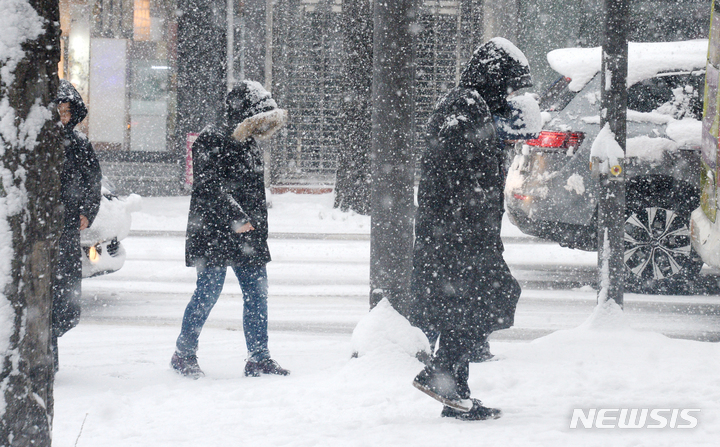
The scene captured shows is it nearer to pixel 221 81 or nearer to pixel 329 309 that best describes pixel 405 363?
pixel 329 309

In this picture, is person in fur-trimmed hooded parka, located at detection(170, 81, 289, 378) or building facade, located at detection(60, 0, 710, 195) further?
building facade, located at detection(60, 0, 710, 195)

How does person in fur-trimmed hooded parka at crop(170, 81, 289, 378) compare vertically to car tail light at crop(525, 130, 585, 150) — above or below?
below

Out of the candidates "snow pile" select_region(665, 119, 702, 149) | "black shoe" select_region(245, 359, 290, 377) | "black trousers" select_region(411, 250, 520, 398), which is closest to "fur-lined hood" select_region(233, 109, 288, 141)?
"black shoe" select_region(245, 359, 290, 377)

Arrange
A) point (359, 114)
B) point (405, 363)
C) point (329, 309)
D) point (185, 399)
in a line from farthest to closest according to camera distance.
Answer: point (359, 114) < point (329, 309) < point (405, 363) < point (185, 399)

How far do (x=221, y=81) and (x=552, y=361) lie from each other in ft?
40.9

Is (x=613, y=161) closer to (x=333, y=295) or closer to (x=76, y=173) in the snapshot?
(x=333, y=295)

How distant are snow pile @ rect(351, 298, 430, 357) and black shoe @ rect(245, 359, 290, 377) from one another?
46 centimetres

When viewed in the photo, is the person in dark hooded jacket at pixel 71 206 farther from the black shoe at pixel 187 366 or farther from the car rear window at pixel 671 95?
the car rear window at pixel 671 95

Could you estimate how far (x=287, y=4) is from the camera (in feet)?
53.5

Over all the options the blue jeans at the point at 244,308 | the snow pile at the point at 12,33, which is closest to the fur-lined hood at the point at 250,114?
the blue jeans at the point at 244,308

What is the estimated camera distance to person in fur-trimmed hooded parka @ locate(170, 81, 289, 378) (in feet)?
15.2

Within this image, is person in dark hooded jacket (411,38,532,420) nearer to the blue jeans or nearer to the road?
the blue jeans

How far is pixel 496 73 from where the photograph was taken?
385 cm

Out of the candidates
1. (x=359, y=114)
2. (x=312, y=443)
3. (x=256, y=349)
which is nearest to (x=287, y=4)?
(x=359, y=114)
